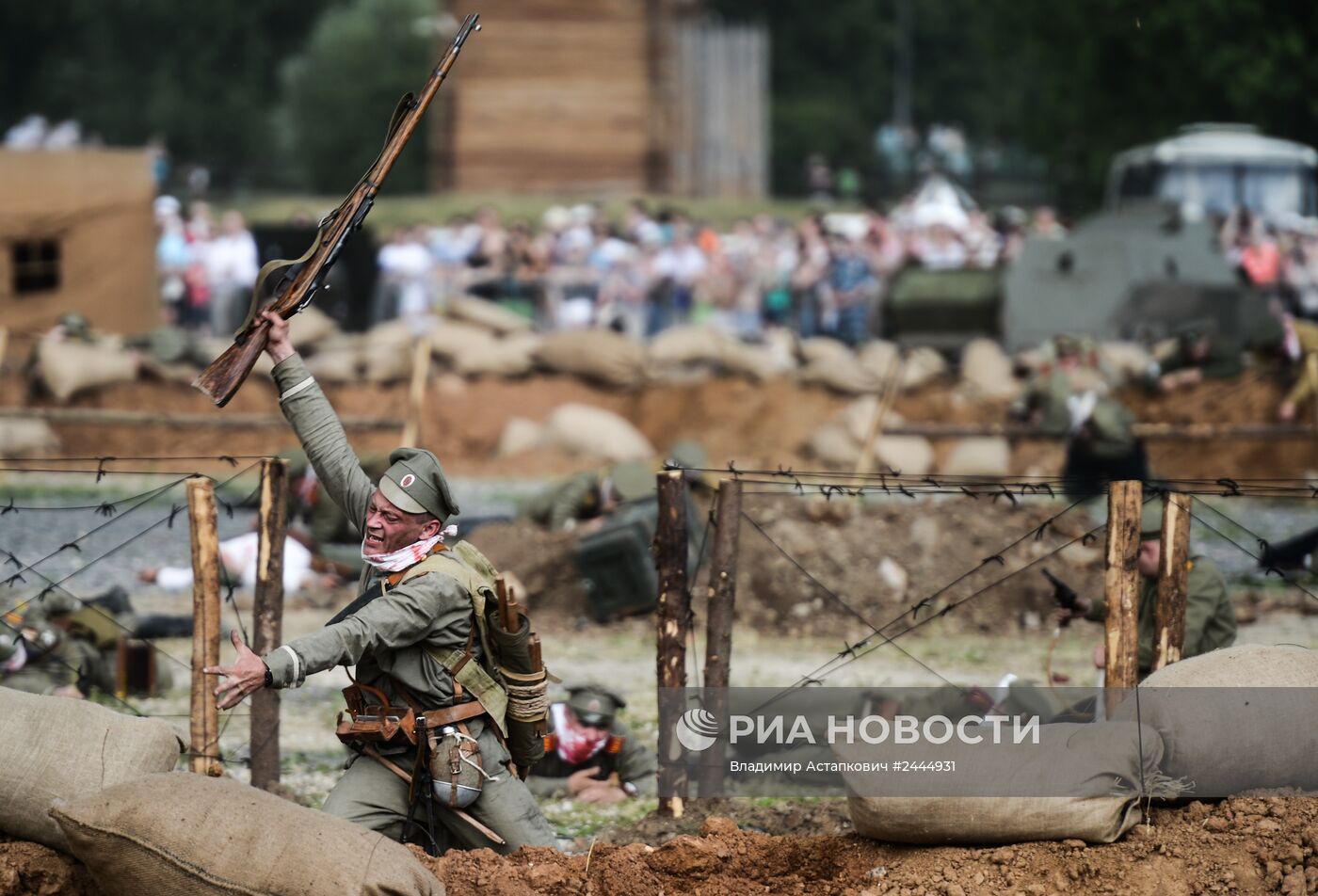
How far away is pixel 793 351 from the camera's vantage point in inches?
864

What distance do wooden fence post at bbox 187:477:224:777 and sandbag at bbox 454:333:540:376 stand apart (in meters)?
14.0

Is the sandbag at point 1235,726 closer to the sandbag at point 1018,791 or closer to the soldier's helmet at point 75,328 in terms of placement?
the sandbag at point 1018,791

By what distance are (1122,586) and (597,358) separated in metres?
14.7

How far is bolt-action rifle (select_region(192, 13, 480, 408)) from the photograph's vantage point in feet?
20.7

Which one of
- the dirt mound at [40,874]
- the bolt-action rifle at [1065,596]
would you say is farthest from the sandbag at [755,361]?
the dirt mound at [40,874]

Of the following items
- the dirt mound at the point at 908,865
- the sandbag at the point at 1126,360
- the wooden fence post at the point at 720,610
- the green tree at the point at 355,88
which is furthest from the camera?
the green tree at the point at 355,88

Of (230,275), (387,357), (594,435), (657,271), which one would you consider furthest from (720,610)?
(230,275)

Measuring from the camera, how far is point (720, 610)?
25.5 ft

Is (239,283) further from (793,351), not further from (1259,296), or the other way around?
(1259,296)

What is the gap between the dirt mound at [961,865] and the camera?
6184 mm

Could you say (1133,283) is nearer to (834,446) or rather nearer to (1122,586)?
(834,446)

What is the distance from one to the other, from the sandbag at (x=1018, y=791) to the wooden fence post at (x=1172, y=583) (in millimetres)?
957

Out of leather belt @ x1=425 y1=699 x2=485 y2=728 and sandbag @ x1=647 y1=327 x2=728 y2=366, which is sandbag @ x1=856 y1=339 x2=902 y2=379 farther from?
leather belt @ x1=425 y1=699 x2=485 y2=728

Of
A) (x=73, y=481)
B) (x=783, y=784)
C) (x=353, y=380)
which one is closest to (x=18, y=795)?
(x=783, y=784)
